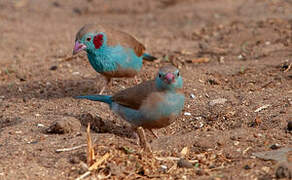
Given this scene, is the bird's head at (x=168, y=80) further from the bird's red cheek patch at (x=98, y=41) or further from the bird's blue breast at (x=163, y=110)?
the bird's red cheek patch at (x=98, y=41)

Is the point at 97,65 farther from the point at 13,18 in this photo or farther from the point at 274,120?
the point at 13,18

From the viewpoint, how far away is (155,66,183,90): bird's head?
475 cm

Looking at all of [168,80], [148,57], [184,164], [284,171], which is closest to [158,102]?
[168,80]

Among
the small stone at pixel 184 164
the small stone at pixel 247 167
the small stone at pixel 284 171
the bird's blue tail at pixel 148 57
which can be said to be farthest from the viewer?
the bird's blue tail at pixel 148 57

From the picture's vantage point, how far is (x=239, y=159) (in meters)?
4.31

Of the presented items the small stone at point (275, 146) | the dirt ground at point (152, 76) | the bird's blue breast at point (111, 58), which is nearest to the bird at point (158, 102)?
the dirt ground at point (152, 76)

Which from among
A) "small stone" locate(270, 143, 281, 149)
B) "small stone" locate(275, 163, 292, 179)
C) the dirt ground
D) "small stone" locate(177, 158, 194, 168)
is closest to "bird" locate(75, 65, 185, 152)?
the dirt ground

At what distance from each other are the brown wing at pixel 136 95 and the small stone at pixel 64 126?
0.47 metres

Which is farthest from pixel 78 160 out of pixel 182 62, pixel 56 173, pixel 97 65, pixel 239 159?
pixel 182 62

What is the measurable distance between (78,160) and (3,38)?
6.07 meters

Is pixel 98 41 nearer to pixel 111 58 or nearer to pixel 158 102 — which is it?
pixel 111 58

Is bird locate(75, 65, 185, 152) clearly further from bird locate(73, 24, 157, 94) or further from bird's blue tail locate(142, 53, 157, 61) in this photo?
bird's blue tail locate(142, 53, 157, 61)

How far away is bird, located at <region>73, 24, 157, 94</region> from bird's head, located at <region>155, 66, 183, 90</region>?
153 cm

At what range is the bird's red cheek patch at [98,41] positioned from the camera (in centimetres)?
624
